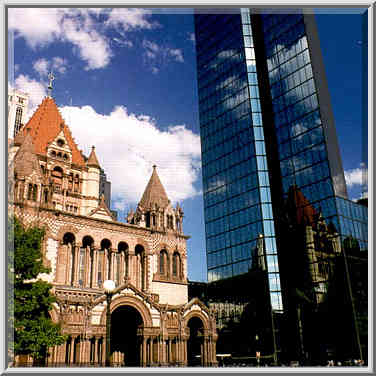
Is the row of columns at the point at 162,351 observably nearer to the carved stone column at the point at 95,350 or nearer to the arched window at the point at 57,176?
the carved stone column at the point at 95,350

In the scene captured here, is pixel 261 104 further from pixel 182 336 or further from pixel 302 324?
pixel 182 336

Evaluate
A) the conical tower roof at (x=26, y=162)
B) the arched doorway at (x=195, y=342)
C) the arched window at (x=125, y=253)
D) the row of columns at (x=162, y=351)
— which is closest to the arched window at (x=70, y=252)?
the arched window at (x=125, y=253)

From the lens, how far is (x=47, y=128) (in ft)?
167

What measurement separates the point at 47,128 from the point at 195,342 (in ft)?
103

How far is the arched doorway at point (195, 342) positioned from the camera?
38.0 meters

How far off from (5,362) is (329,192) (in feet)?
125

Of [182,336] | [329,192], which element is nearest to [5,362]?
[182,336]

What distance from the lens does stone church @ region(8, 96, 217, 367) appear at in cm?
3041

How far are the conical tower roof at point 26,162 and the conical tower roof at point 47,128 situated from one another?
34.0ft

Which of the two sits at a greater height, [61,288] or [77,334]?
[61,288]

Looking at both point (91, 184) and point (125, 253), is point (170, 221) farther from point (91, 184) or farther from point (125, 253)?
point (91, 184)

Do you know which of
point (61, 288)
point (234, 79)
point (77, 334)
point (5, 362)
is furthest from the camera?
point (234, 79)

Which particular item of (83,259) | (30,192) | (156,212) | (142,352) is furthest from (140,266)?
(30,192)

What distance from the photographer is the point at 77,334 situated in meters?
29.3
